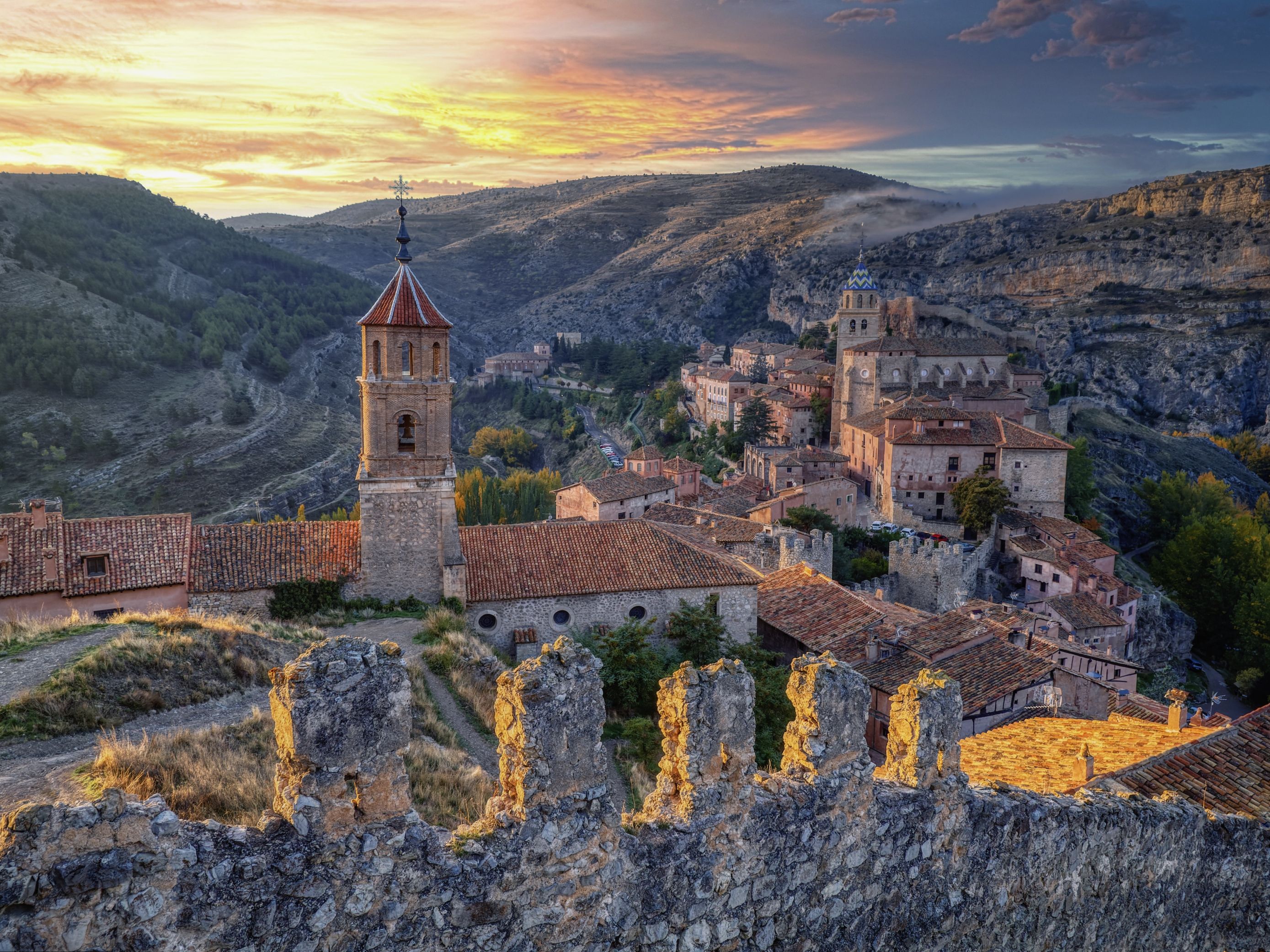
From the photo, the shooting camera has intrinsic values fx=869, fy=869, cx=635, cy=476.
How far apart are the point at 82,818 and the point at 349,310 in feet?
404

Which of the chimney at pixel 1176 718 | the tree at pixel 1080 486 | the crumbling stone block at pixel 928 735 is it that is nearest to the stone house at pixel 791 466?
the tree at pixel 1080 486

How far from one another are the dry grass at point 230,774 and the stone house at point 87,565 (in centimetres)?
1016

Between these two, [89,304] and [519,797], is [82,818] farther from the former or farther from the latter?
[89,304]

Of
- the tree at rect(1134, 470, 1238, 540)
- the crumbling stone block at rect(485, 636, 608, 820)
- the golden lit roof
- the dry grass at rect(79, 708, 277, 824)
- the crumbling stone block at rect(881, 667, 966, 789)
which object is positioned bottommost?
the tree at rect(1134, 470, 1238, 540)

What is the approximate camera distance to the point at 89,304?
79.4m

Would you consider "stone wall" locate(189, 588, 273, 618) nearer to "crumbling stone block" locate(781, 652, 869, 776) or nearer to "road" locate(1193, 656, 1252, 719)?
"crumbling stone block" locate(781, 652, 869, 776)

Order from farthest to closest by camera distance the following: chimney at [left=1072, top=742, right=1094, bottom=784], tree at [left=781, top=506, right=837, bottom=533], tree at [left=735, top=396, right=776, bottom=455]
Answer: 1. tree at [left=735, top=396, right=776, bottom=455]
2. tree at [left=781, top=506, right=837, bottom=533]
3. chimney at [left=1072, top=742, right=1094, bottom=784]

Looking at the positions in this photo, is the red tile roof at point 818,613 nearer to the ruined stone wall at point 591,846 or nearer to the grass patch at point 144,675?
the grass patch at point 144,675

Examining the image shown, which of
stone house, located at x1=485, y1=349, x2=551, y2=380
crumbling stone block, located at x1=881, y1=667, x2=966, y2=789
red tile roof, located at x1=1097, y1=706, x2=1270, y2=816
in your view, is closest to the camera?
crumbling stone block, located at x1=881, y1=667, x2=966, y2=789

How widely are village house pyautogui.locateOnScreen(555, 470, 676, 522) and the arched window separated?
22.9 metres

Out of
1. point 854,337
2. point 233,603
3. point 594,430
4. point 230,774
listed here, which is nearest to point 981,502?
point 854,337

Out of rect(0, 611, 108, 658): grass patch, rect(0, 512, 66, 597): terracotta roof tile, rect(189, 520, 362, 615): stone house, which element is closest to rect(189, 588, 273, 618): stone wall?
rect(189, 520, 362, 615): stone house

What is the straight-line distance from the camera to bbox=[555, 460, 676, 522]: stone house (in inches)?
1801

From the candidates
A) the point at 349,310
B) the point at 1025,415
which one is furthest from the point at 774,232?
the point at 1025,415
